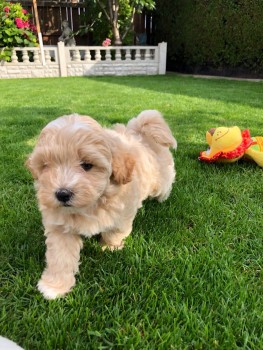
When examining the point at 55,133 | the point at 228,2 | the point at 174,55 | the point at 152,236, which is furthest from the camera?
the point at 174,55

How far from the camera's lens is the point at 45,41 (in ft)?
53.9

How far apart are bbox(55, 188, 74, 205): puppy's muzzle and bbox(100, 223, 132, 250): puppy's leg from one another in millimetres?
553

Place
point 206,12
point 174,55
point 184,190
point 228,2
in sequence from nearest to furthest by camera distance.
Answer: point 184,190
point 228,2
point 206,12
point 174,55

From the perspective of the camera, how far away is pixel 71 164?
1.81m

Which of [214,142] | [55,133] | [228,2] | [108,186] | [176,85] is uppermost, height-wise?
[228,2]

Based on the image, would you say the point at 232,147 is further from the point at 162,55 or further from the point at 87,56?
the point at 162,55

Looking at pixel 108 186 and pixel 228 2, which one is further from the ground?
pixel 228 2

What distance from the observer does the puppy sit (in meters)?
1.78

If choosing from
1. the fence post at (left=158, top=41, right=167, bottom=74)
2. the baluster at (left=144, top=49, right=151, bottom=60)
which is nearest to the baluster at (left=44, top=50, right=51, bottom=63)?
the baluster at (left=144, top=49, right=151, bottom=60)

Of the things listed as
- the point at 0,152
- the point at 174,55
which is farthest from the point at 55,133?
the point at 174,55

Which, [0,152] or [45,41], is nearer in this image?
[0,152]

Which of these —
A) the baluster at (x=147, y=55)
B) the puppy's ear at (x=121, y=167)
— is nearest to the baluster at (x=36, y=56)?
the baluster at (x=147, y=55)

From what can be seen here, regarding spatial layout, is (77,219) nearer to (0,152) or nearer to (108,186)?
(108,186)

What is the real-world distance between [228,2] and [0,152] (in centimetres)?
1120
